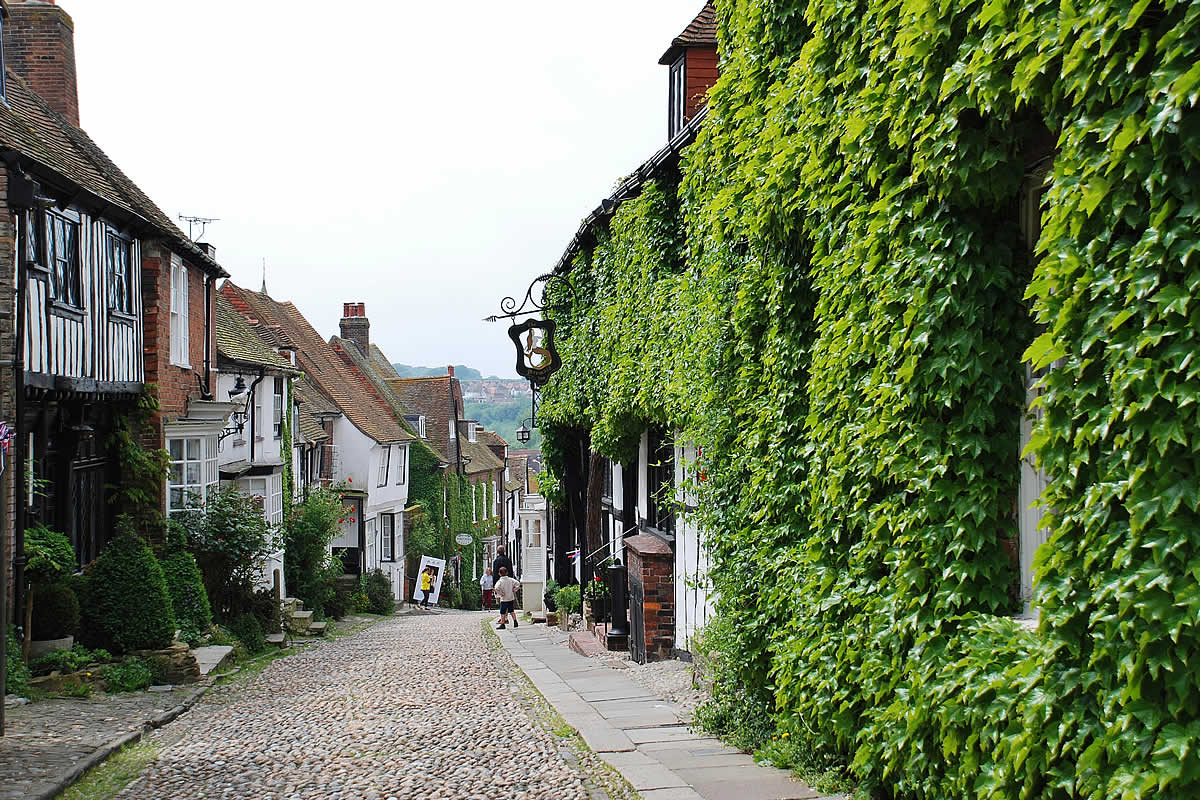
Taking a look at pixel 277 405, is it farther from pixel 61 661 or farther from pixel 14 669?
pixel 14 669

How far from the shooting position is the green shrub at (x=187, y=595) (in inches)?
563

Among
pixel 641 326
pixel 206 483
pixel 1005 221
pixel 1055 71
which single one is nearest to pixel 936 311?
pixel 1005 221

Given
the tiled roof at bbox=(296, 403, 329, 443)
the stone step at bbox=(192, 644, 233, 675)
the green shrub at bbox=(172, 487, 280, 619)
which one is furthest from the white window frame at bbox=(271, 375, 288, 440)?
the stone step at bbox=(192, 644, 233, 675)

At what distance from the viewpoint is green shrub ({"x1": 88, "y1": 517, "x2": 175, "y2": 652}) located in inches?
477

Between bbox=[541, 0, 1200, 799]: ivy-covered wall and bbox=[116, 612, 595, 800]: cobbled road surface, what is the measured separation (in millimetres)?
1864

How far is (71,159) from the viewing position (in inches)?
549

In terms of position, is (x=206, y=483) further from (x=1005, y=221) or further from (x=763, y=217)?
(x=1005, y=221)

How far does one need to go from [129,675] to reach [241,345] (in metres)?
11.6

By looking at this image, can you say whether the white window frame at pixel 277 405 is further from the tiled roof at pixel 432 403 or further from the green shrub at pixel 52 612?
the tiled roof at pixel 432 403

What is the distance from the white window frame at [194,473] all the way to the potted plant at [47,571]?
3.72m

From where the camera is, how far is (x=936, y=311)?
4.85 meters

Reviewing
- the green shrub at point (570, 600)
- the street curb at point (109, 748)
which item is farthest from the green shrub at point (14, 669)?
the green shrub at point (570, 600)

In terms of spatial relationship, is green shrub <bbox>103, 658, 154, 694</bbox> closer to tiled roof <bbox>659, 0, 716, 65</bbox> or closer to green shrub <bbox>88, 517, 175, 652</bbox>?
green shrub <bbox>88, 517, 175, 652</bbox>

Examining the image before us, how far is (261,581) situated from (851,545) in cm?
1628
